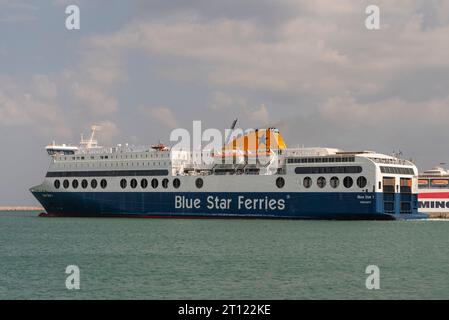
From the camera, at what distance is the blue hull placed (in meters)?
64.9

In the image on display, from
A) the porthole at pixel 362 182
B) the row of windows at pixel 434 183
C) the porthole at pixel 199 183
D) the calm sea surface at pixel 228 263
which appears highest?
the row of windows at pixel 434 183

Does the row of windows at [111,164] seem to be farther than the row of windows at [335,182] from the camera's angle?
Yes

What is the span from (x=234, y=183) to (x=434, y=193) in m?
31.9

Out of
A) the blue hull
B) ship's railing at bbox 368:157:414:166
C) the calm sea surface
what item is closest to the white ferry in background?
the blue hull

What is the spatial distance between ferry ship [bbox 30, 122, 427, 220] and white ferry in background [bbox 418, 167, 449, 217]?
719 inches

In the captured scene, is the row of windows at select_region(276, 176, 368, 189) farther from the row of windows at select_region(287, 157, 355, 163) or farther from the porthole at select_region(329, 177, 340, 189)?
the row of windows at select_region(287, 157, 355, 163)

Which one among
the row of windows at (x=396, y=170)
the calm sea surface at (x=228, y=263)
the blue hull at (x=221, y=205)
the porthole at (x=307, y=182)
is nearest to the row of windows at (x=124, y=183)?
the blue hull at (x=221, y=205)

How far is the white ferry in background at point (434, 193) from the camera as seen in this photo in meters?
88.0

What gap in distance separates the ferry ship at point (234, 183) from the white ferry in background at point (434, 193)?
18.3m

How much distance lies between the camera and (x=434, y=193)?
8862 cm

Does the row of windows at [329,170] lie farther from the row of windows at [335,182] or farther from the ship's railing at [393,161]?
the ship's railing at [393,161]

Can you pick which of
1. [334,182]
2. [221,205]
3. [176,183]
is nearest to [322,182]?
[334,182]

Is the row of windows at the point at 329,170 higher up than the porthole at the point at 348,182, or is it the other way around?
the row of windows at the point at 329,170
